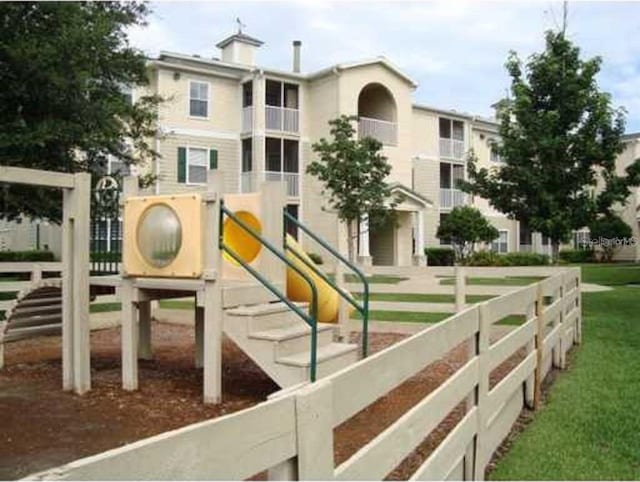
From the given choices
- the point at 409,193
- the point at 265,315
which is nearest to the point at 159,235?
the point at 265,315

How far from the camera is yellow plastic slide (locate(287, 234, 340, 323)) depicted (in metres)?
7.31

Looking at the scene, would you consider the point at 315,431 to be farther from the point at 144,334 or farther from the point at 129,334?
the point at 144,334

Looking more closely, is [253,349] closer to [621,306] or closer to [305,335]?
[305,335]

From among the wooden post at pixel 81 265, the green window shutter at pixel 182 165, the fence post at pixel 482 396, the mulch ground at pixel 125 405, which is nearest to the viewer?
the fence post at pixel 482 396

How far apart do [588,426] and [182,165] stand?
21875mm

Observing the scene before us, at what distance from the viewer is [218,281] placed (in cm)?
593

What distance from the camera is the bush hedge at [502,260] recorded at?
25.3 metres

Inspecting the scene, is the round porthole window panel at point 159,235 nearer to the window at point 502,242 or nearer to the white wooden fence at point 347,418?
the white wooden fence at point 347,418

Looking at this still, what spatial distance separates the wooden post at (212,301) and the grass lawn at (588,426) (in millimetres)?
2673

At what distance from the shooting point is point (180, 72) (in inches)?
986

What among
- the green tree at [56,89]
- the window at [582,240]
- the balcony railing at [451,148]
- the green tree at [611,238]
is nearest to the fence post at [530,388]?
the green tree at [56,89]

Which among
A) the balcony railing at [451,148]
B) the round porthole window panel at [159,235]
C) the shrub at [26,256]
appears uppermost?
the balcony railing at [451,148]

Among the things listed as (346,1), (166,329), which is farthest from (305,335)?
(166,329)

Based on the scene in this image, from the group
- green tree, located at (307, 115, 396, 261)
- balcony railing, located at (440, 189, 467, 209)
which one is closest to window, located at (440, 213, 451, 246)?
balcony railing, located at (440, 189, 467, 209)
